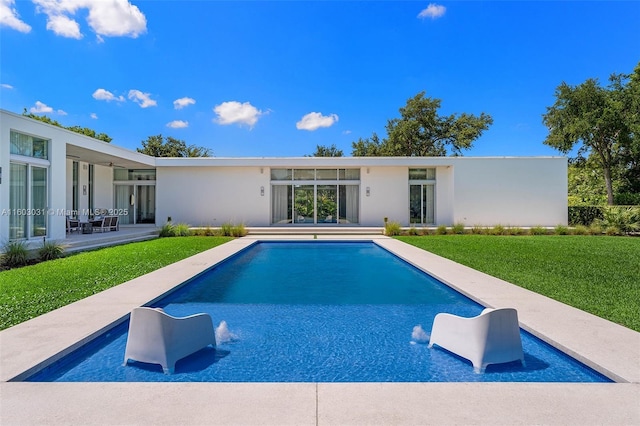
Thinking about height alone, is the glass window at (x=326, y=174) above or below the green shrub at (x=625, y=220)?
above

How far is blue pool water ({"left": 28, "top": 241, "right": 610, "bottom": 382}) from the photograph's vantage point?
10.6 ft

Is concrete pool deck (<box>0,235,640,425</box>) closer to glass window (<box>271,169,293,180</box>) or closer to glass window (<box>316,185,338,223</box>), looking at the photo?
glass window (<box>316,185,338,223</box>)

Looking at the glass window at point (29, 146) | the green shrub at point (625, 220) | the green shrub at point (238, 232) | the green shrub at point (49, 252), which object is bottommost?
the green shrub at point (49, 252)

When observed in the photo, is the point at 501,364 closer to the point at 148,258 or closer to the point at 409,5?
the point at 148,258

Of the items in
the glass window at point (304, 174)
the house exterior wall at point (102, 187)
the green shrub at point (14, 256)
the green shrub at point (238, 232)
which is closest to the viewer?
the green shrub at point (14, 256)

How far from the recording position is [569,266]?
305 inches

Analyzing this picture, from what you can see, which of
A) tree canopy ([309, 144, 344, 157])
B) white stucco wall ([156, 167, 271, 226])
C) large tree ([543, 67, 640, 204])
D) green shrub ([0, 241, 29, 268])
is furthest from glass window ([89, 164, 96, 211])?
large tree ([543, 67, 640, 204])

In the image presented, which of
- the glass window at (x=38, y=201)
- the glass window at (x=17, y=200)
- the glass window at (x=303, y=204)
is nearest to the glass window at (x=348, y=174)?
the glass window at (x=303, y=204)

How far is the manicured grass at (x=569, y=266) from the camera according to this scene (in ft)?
16.4

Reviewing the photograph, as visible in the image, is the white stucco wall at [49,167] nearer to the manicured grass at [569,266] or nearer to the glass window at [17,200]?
the glass window at [17,200]

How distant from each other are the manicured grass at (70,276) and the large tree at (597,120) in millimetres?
26356

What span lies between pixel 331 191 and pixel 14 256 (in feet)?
41.3

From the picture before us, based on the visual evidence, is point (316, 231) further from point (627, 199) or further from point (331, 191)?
point (627, 199)

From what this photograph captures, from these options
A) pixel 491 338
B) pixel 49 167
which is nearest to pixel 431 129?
pixel 49 167
